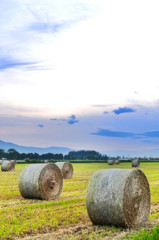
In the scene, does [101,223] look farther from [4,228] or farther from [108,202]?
[4,228]

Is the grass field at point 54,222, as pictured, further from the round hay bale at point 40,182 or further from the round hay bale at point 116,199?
the round hay bale at point 40,182

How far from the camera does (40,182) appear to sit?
16.3 metres

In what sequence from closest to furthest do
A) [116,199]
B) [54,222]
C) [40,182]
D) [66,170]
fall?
[116,199], [54,222], [40,182], [66,170]

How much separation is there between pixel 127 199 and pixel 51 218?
2.77m

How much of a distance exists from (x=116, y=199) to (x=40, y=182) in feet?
22.2

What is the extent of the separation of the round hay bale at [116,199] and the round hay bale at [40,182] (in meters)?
5.85

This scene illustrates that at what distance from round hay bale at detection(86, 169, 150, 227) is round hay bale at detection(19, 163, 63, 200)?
585cm

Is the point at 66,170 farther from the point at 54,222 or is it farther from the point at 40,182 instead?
the point at 54,222

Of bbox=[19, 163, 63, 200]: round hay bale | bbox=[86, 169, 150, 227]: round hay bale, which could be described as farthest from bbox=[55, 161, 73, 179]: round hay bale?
bbox=[86, 169, 150, 227]: round hay bale

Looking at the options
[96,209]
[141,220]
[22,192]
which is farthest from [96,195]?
[22,192]

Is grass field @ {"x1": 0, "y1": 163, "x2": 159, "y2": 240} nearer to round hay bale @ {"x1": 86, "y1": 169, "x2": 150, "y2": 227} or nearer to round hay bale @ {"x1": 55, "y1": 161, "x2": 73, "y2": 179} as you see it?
round hay bale @ {"x1": 86, "y1": 169, "x2": 150, "y2": 227}

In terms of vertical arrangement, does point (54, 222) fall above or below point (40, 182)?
below

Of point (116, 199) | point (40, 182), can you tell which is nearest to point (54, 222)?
point (116, 199)

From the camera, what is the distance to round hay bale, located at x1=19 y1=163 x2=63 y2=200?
16.2 m
